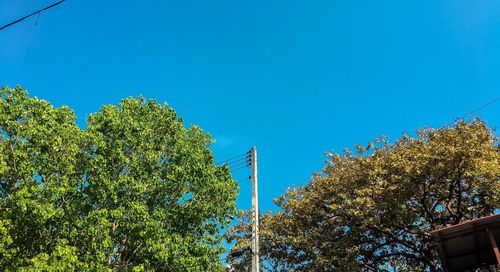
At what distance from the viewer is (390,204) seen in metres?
14.6

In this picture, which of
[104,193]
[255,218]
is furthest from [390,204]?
[104,193]

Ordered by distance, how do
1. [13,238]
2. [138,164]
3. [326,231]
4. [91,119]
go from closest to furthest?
[13,238] < [138,164] < [91,119] < [326,231]

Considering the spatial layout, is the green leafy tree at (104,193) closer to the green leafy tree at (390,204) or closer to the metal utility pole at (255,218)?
the metal utility pole at (255,218)

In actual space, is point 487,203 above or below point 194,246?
above

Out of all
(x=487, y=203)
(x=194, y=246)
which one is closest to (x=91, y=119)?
(x=194, y=246)

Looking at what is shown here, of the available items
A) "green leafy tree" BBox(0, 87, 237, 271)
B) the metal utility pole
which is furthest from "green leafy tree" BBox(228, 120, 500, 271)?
"green leafy tree" BBox(0, 87, 237, 271)

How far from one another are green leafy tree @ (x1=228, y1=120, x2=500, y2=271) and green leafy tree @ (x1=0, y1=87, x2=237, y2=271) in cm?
379

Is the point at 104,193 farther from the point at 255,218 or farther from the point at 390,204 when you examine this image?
the point at 390,204

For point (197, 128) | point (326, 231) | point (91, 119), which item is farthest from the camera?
point (326, 231)

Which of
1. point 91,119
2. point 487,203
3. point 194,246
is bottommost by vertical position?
point 194,246

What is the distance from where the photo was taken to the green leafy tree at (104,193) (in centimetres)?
1098

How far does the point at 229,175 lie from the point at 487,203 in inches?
331

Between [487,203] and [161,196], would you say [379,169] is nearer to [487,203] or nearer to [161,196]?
[487,203]

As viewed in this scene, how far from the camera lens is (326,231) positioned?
54.8ft
